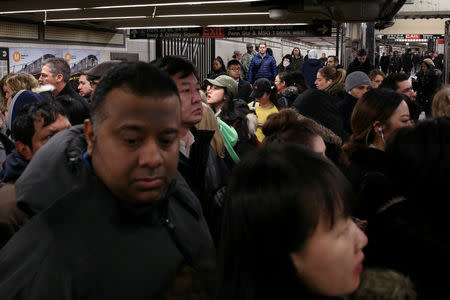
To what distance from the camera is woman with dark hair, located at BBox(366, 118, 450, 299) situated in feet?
4.82

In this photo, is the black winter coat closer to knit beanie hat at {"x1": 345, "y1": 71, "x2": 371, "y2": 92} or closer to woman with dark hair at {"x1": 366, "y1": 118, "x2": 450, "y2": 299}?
knit beanie hat at {"x1": 345, "y1": 71, "x2": 371, "y2": 92}

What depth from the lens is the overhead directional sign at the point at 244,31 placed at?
11327mm

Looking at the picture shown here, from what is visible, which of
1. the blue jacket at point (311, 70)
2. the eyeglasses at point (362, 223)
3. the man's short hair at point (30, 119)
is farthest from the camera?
the blue jacket at point (311, 70)

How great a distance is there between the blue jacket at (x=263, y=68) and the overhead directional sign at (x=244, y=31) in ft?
6.44

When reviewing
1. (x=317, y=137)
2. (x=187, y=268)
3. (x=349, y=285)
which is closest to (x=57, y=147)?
(x=187, y=268)

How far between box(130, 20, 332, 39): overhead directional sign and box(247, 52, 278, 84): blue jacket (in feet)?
6.44

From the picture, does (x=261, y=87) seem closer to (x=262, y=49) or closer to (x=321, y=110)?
(x=321, y=110)

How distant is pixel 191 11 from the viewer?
31.9 feet

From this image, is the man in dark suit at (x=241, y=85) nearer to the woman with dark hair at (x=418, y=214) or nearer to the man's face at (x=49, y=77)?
the man's face at (x=49, y=77)

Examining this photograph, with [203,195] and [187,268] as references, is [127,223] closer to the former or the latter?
[187,268]

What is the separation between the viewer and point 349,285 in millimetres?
1133

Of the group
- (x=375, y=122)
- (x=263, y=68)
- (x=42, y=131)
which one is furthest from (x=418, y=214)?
(x=263, y=68)

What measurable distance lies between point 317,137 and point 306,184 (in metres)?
1.27

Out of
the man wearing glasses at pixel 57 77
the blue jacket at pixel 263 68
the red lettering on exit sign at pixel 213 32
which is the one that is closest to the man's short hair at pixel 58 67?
the man wearing glasses at pixel 57 77
